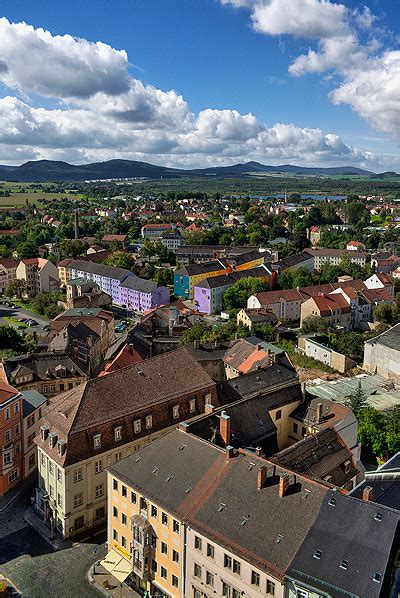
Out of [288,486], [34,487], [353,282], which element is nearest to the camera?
[288,486]

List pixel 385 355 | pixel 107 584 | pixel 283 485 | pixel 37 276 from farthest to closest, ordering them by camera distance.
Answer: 1. pixel 37 276
2. pixel 385 355
3. pixel 107 584
4. pixel 283 485

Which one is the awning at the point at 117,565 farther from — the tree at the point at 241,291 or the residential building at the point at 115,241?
the residential building at the point at 115,241

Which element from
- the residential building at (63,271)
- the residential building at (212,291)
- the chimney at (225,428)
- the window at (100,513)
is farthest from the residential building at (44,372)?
the residential building at (63,271)

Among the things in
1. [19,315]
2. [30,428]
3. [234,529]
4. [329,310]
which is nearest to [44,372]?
[30,428]

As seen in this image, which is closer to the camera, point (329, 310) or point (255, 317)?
point (255, 317)

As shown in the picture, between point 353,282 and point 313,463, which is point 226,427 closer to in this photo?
point 313,463

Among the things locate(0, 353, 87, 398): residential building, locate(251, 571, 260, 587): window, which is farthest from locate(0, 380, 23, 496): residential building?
locate(251, 571, 260, 587): window

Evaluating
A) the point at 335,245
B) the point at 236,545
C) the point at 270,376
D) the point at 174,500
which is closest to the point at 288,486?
the point at 236,545

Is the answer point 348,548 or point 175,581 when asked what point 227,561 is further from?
point 348,548
